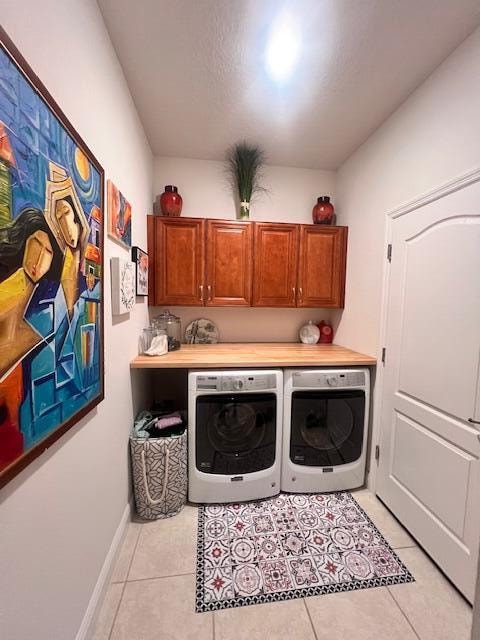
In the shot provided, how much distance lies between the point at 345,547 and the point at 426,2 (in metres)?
2.71

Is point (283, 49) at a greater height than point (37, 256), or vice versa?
point (283, 49)

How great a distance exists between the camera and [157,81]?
5.22ft

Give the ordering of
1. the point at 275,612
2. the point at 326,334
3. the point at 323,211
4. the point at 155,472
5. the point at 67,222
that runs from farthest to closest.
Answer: the point at 326,334, the point at 323,211, the point at 155,472, the point at 275,612, the point at 67,222

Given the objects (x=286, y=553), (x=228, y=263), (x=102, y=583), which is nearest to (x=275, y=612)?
(x=286, y=553)

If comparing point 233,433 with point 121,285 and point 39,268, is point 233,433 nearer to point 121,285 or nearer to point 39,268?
point 121,285

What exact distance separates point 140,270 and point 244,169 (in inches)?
52.1

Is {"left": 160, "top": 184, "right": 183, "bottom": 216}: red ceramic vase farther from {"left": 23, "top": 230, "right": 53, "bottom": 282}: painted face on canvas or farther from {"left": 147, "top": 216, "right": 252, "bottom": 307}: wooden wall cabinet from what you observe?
{"left": 23, "top": 230, "right": 53, "bottom": 282}: painted face on canvas

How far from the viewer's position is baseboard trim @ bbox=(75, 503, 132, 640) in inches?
41.6

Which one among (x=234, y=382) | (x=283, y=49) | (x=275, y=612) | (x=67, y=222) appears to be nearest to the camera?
(x=67, y=222)

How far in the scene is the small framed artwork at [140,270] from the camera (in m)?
1.80

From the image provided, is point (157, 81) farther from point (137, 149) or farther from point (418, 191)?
point (418, 191)

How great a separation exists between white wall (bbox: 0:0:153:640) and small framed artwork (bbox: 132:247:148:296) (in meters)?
0.18

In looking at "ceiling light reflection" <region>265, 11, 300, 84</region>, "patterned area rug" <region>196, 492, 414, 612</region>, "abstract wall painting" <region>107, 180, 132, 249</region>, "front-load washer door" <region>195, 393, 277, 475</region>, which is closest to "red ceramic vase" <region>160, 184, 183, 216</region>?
"abstract wall painting" <region>107, 180, 132, 249</region>

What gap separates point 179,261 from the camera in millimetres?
2301
